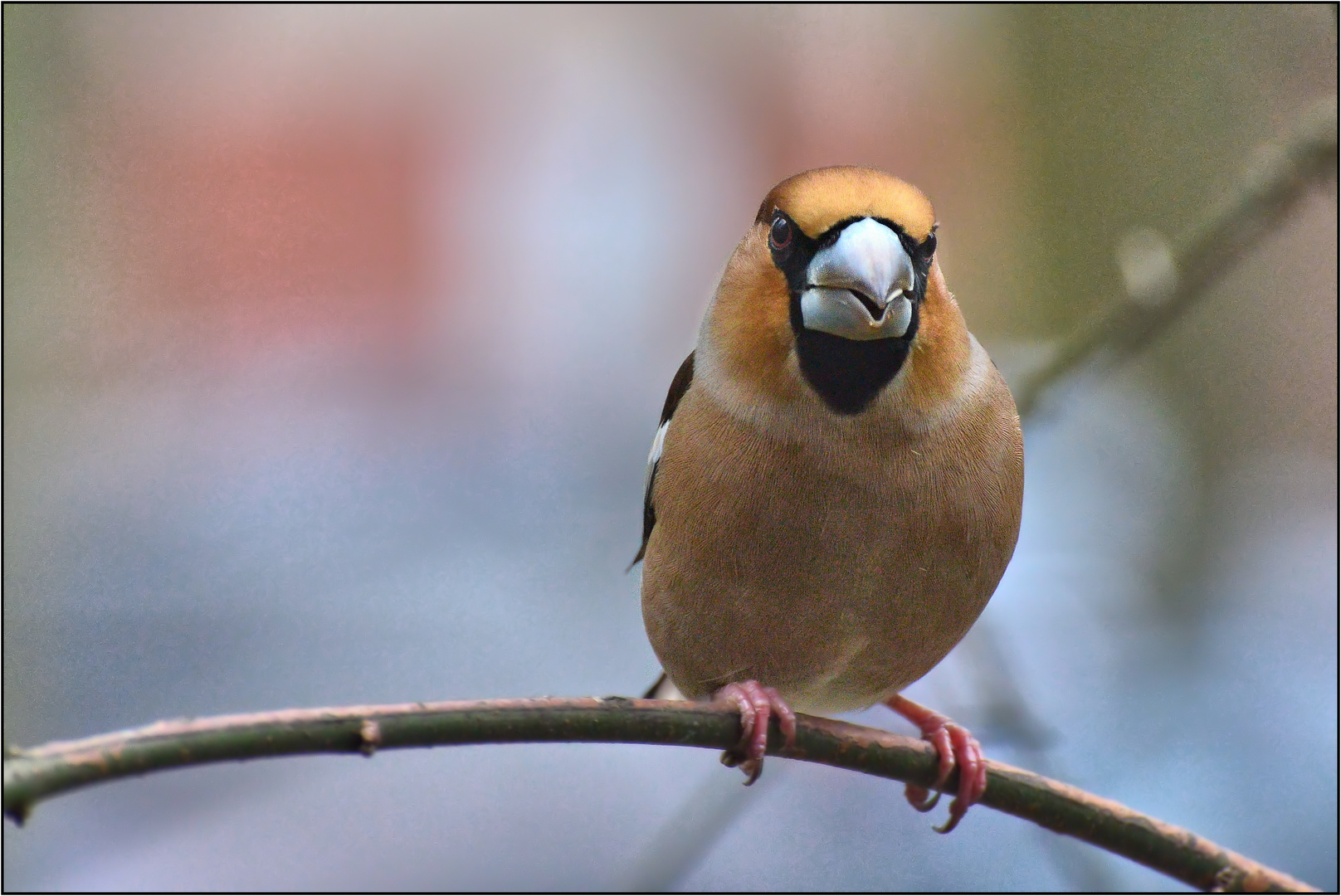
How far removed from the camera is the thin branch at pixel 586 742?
103cm

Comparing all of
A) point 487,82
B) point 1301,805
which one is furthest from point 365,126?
point 1301,805

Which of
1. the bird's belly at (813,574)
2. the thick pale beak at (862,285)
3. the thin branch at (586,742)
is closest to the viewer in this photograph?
the thin branch at (586,742)

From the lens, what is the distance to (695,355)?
2.22 metres

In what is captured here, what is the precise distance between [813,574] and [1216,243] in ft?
4.11

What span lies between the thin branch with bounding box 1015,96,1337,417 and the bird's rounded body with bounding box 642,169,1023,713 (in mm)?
530

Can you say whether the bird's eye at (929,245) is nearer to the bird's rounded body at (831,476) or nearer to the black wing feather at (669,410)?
the bird's rounded body at (831,476)

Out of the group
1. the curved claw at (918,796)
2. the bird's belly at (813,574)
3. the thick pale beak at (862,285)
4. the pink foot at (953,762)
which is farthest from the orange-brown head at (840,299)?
the curved claw at (918,796)

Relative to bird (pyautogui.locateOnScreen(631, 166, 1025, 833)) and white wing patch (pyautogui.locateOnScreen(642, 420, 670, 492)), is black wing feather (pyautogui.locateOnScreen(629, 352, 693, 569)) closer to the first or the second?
white wing patch (pyautogui.locateOnScreen(642, 420, 670, 492))

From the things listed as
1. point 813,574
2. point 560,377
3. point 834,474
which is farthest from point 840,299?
point 560,377

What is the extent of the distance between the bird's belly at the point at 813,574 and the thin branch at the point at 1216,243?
0.74m

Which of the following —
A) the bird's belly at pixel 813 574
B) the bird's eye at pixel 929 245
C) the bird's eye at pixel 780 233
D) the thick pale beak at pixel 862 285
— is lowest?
the bird's belly at pixel 813 574

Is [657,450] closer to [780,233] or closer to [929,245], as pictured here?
[780,233]

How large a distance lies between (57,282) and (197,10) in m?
1.13

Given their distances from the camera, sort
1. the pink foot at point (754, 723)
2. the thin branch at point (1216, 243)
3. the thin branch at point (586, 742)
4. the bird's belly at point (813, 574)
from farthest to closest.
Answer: the thin branch at point (1216, 243) → the bird's belly at point (813, 574) → the pink foot at point (754, 723) → the thin branch at point (586, 742)
